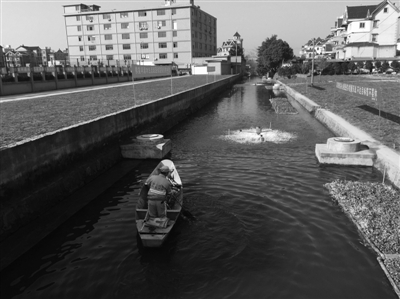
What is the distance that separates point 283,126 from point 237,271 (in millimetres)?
18628

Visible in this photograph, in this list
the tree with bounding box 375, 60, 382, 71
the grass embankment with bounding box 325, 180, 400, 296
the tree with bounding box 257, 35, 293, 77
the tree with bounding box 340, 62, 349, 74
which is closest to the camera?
the grass embankment with bounding box 325, 180, 400, 296

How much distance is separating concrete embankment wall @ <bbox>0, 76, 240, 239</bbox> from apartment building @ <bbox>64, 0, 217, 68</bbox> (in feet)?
250

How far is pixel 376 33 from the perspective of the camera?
79.5 m

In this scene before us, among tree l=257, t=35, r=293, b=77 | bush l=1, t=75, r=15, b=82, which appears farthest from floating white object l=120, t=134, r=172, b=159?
tree l=257, t=35, r=293, b=77

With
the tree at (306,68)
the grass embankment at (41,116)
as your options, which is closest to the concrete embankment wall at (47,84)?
the grass embankment at (41,116)

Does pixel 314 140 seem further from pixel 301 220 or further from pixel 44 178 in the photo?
pixel 44 178

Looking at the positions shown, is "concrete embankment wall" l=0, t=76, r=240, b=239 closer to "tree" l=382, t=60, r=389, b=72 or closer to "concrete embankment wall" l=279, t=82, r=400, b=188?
"concrete embankment wall" l=279, t=82, r=400, b=188

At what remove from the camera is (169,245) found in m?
8.89

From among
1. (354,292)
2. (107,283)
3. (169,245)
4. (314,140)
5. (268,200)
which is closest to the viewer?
(354,292)

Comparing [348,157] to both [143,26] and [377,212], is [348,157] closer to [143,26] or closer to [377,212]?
[377,212]

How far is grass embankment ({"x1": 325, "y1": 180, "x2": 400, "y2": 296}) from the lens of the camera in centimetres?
780

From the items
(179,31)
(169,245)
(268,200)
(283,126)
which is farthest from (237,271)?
(179,31)

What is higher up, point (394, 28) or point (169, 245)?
point (394, 28)


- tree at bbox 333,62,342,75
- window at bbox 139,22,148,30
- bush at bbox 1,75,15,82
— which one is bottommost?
bush at bbox 1,75,15,82
